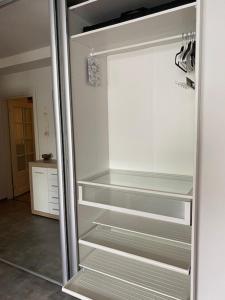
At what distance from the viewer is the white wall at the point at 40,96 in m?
3.71

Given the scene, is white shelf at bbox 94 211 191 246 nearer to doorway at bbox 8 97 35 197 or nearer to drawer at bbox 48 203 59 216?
drawer at bbox 48 203 59 216

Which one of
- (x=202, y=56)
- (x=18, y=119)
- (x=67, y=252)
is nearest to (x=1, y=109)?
(x=18, y=119)

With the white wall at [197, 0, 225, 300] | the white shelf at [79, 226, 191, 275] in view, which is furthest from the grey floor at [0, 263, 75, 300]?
the white wall at [197, 0, 225, 300]

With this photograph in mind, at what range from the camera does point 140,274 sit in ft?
5.41

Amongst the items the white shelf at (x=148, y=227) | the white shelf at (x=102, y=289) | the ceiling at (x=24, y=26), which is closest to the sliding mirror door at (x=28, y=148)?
the ceiling at (x=24, y=26)

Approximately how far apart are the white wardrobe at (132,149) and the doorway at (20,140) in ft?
9.75

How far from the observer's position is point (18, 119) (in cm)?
448

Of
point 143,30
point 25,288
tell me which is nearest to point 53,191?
point 25,288

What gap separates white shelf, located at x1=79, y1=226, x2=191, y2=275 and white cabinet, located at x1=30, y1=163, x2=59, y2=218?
63.8 inches

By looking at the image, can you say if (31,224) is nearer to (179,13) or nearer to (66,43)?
(66,43)

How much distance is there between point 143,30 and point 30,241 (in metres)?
2.55

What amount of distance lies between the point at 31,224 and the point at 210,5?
10.5 ft

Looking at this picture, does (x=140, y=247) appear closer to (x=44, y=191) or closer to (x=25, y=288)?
(x=25, y=288)

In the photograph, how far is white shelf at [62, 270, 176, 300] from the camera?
1.57m
